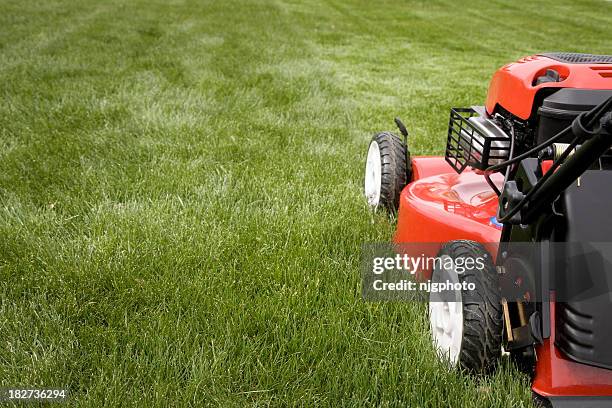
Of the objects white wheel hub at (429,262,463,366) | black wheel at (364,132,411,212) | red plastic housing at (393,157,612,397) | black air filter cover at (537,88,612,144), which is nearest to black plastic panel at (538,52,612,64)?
black air filter cover at (537,88,612,144)

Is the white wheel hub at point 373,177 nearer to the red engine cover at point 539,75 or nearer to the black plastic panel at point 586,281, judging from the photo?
the red engine cover at point 539,75

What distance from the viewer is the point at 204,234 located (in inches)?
98.7

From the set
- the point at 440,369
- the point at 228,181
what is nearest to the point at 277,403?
the point at 440,369

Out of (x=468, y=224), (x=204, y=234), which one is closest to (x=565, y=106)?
(x=468, y=224)

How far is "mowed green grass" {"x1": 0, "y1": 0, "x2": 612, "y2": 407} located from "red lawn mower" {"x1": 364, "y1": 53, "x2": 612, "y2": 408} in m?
0.13

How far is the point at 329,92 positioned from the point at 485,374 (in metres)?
4.29

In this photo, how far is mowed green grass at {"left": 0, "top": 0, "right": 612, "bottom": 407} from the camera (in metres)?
1.69

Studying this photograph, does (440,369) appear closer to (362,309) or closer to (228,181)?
(362,309)

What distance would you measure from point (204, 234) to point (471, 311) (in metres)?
1.27

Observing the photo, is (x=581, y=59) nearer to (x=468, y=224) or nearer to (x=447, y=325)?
(x=468, y=224)

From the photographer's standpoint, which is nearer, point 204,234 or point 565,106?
point 565,106

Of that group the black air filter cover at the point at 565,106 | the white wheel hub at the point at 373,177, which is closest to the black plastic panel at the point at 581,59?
the black air filter cover at the point at 565,106

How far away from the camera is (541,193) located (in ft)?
4.66

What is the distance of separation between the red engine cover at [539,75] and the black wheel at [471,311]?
0.67 metres
